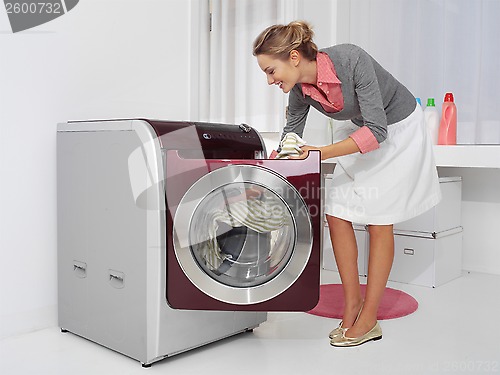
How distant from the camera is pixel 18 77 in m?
2.08

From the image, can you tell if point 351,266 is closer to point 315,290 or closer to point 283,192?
point 315,290

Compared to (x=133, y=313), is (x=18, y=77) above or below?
above

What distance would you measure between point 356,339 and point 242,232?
22.6 inches

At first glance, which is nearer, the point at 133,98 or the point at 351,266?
the point at 351,266

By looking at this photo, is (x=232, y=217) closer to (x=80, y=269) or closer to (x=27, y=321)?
(x=80, y=269)

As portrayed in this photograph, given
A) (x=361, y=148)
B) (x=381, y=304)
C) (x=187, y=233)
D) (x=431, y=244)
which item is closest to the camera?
(x=187, y=233)

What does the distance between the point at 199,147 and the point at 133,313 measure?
580 millimetres

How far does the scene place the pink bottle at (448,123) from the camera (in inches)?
118

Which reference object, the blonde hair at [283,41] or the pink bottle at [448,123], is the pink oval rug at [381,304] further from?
the blonde hair at [283,41]

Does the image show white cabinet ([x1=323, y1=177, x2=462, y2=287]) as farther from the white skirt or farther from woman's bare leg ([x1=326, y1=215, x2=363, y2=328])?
woman's bare leg ([x1=326, y1=215, x2=363, y2=328])

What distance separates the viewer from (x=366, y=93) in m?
1.90

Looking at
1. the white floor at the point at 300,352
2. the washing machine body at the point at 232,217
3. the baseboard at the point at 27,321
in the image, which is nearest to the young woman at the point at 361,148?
the white floor at the point at 300,352

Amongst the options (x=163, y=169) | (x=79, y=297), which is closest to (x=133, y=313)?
(x=79, y=297)

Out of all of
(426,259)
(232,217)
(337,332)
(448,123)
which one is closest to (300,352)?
(337,332)
